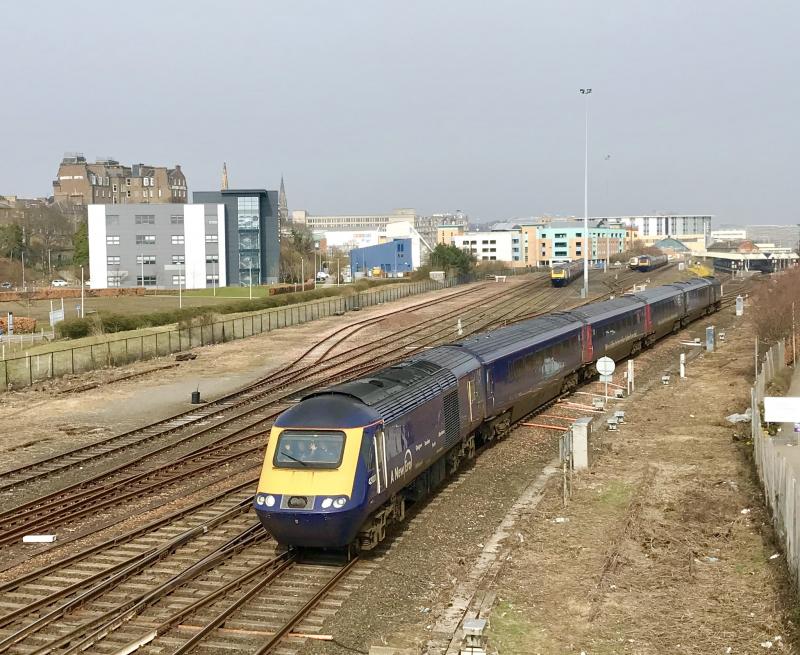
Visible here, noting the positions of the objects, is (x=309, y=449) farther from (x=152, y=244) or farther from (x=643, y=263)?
(x=152, y=244)

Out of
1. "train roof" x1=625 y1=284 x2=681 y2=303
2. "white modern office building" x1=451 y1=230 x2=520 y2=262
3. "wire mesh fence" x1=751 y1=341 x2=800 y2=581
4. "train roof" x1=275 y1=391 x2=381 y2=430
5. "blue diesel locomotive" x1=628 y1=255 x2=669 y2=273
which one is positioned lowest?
"wire mesh fence" x1=751 y1=341 x2=800 y2=581

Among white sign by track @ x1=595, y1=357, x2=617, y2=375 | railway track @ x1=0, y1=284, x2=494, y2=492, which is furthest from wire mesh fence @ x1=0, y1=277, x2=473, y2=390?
white sign by track @ x1=595, y1=357, x2=617, y2=375

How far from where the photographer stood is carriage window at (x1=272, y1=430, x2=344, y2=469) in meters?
14.7

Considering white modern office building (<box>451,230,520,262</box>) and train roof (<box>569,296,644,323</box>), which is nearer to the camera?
train roof (<box>569,296,644,323</box>)

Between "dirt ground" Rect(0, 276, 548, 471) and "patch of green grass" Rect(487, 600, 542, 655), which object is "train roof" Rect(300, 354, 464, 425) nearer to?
"patch of green grass" Rect(487, 600, 542, 655)

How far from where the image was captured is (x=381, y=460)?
1548cm

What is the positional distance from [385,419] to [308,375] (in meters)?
24.1

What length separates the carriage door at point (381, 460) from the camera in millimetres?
15305

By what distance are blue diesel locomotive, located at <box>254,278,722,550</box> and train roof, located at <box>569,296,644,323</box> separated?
7.75 m

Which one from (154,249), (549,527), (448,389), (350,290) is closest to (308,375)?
(448,389)

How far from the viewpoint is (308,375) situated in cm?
3969

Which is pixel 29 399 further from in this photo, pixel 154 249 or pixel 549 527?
pixel 154 249

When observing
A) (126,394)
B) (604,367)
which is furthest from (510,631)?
(126,394)

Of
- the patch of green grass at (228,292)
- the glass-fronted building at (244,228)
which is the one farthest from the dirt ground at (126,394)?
the glass-fronted building at (244,228)
